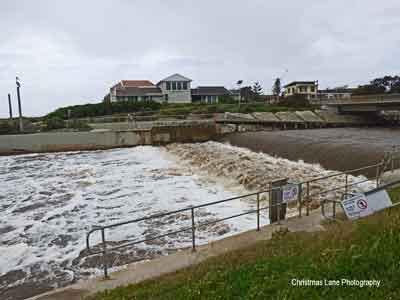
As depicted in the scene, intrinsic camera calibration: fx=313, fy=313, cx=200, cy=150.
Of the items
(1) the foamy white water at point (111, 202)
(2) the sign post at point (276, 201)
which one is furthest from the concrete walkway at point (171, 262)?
(1) the foamy white water at point (111, 202)

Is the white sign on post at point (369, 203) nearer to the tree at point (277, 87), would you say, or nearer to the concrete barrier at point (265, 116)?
the concrete barrier at point (265, 116)

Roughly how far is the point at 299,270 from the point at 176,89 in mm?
54073

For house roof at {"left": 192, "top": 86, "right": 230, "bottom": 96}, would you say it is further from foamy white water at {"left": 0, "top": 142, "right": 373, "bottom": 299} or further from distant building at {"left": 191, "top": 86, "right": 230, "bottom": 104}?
foamy white water at {"left": 0, "top": 142, "right": 373, "bottom": 299}

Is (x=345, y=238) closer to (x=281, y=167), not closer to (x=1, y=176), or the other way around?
(x=281, y=167)

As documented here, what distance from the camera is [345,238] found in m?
4.09

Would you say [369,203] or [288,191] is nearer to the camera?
[369,203]

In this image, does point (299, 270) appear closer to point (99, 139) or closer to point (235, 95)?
point (99, 139)

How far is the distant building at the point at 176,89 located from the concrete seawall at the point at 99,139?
1075 inches

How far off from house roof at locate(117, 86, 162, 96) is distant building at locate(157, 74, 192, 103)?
1.45m

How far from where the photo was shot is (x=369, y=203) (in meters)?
4.73

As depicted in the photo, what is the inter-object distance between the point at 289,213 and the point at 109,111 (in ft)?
133

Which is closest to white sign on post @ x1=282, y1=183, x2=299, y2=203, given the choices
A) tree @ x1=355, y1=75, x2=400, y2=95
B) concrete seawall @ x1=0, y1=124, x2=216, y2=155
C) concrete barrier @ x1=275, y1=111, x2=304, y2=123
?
concrete seawall @ x1=0, y1=124, x2=216, y2=155

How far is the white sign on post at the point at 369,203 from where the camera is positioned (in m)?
4.73

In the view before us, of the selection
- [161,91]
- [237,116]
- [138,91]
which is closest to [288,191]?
[237,116]
